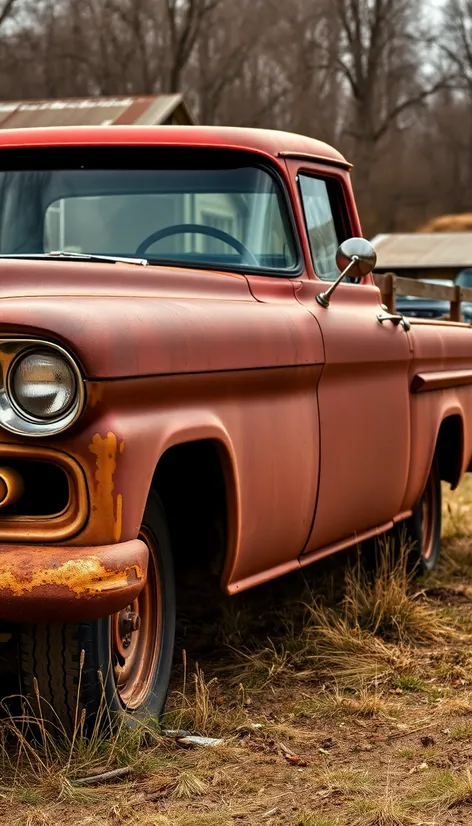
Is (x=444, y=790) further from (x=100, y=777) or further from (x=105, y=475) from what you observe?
(x=105, y=475)

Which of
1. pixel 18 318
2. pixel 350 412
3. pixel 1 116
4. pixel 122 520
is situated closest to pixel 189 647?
pixel 350 412

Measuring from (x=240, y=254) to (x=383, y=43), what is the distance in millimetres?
53048

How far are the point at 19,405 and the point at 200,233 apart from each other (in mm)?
1485

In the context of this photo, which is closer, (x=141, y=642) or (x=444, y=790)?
(x=444, y=790)

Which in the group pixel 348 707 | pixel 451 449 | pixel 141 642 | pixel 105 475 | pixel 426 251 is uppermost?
pixel 426 251

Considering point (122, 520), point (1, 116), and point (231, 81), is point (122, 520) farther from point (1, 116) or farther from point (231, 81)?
point (231, 81)

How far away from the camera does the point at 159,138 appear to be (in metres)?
4.18

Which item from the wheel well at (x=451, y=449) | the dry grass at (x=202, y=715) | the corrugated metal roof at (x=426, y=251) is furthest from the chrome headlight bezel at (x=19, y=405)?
the corrugated metal roof at (x=426, y=251)

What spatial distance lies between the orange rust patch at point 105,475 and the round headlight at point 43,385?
0.36 feet

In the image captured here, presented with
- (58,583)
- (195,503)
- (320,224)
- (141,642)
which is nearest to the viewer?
(58,583)

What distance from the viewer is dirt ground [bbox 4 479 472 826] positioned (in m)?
2.88

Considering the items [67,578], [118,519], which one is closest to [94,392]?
[118,519]

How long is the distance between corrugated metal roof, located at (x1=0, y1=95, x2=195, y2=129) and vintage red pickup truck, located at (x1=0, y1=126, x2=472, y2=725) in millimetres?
15354

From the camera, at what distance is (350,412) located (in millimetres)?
4254
